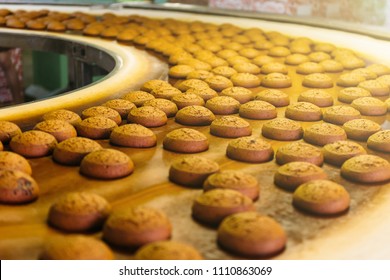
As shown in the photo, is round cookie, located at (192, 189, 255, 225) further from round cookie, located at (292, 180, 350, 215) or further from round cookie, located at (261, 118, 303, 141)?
round cookie, located at (261, 118, 303, 141)

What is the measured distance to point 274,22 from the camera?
177 inches

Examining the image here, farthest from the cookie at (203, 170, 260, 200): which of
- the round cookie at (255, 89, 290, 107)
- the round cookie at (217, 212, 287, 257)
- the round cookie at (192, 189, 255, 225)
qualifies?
the round cookie at (255, 89, 290, 107)

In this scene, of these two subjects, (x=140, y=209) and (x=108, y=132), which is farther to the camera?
(x=108, y=132)

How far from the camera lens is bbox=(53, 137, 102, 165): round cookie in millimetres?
1658

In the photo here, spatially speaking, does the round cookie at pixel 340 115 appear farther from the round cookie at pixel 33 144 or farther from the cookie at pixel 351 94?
the round cookie at pixel 33 144

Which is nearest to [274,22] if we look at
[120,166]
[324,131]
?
[324,131]

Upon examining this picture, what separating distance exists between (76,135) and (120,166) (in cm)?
39

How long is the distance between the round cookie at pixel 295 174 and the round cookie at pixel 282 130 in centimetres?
40

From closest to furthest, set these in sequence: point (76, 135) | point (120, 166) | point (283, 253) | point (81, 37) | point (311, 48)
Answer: point (283, 253) < point (120, 166) < point (76, 135) < point (311, 48) < point (81, 37)

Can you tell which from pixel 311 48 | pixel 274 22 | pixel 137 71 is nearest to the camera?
pixel 137 71

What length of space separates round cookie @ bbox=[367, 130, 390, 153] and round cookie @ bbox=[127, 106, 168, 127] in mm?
729

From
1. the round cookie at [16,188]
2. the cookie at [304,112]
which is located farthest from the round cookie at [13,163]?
the cookie at [304,112]
